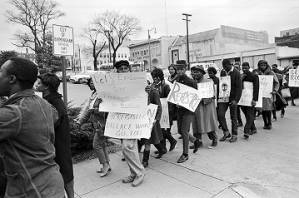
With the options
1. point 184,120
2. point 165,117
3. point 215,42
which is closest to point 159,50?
point 215,42

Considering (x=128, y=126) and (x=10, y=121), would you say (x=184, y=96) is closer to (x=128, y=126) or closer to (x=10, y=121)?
(x=128, y=126)

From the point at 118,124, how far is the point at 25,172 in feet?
7.93

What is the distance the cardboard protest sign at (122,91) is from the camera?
395 centimetres

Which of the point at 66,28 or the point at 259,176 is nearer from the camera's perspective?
the point at 259,176

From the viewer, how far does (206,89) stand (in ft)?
19.2

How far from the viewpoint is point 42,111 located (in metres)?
1.73

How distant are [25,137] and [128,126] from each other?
7.94 feet

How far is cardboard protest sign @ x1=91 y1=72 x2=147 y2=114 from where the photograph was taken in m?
3.95

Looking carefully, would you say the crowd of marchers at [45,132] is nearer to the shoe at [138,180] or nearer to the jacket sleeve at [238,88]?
the shoe at [138,180]

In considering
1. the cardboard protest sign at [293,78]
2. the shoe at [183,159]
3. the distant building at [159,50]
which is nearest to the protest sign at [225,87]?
the shoe at [183,159]

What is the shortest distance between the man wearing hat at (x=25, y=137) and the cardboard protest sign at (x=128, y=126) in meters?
2.19

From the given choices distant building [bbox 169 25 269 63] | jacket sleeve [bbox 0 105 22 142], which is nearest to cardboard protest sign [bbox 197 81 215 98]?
jacket sleeve [bbox 0 105 22 142]

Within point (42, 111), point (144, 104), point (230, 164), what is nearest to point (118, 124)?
point (144, 104)

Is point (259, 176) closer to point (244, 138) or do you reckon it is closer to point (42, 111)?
point (244, 138)
